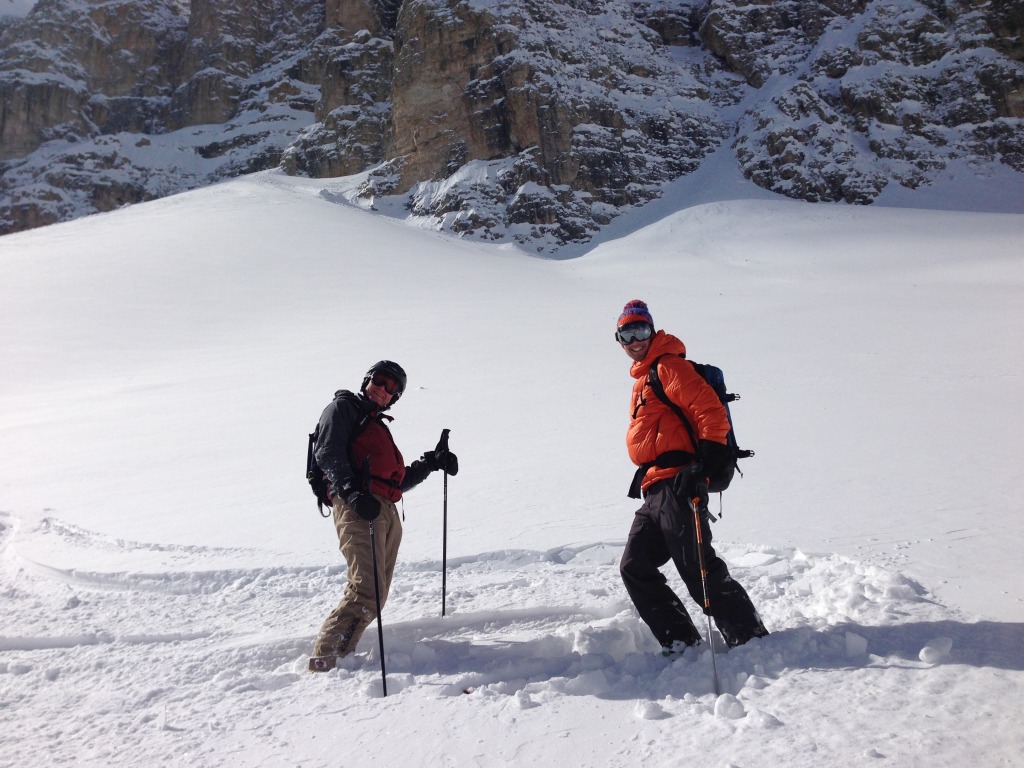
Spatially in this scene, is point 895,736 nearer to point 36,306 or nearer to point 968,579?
point 968,579

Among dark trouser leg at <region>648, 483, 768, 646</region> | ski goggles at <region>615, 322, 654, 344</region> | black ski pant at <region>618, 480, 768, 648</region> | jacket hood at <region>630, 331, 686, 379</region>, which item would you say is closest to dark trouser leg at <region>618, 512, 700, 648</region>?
black ski pant at <region>618, 480, 768, 648</region>

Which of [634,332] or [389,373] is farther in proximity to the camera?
[389,373]

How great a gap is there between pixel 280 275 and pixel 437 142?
34.7 metres

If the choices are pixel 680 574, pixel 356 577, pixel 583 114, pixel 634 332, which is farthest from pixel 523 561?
pixel 583 114

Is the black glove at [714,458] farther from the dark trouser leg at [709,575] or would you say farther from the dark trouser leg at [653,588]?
the dark trouser leg at [653,588]

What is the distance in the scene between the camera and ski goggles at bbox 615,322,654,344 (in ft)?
10.2

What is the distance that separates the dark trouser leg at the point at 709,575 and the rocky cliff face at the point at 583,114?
45089 mm

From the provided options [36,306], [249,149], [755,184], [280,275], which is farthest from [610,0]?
[36,306]

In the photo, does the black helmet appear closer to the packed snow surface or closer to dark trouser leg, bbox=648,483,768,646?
the packed snow surface

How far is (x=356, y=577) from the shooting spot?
10.5 ft

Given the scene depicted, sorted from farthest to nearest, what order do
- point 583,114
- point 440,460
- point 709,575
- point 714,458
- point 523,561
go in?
1. point 583,114
2. point 523,561
3. point 440,460
4. point 709,575
5. point 714,458

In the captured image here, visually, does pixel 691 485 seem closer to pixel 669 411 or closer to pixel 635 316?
pixel 669 411

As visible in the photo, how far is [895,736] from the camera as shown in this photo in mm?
2131

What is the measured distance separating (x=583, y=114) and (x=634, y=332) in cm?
5358
